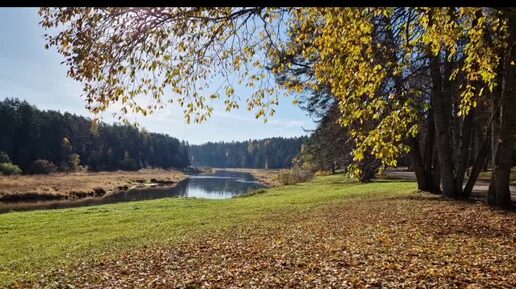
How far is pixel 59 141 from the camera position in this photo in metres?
110

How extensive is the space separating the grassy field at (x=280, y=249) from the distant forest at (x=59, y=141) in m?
84.3

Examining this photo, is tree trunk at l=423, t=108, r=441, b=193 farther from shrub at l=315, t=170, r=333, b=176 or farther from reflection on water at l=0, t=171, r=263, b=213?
shrub at l=315, t=170, r=333, b=176

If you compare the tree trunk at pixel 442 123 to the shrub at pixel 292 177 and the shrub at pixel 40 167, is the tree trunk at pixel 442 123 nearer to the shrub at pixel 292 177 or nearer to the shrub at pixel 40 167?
the shrub at pixel 292 177

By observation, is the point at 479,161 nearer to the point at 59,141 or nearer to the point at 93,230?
the point at 93,230

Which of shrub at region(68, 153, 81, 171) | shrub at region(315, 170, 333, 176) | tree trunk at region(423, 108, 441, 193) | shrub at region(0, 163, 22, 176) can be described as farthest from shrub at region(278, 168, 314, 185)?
shrub at region(68, 153, 81, 171)

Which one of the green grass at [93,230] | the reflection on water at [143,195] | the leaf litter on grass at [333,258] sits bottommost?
the reflection on water at [143,195]

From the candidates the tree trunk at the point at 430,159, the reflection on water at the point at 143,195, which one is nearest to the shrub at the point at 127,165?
the reflection on water at the point at 143,195

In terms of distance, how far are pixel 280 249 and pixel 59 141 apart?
110 meters

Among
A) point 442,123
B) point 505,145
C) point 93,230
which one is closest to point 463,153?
point 442,123

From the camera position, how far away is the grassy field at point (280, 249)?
942cm

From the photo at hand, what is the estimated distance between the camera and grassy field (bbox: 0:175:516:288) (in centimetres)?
942

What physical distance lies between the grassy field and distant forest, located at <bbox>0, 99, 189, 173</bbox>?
84.3m

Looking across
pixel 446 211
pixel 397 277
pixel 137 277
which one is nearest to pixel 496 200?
pixel 446 211
